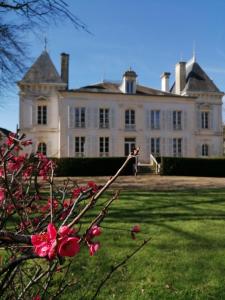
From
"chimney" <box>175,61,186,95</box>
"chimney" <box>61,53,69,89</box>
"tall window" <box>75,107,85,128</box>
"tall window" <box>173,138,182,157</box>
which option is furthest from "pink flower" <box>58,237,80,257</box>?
"chimney" <box>175,61,186,95</box>

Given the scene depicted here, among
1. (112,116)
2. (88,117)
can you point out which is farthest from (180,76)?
(88,117)

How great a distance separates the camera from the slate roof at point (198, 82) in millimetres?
32112

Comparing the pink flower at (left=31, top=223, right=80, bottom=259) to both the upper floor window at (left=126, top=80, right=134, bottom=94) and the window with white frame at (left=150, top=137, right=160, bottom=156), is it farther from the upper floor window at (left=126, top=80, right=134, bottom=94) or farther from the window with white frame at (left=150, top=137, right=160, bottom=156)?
the upper floor window at (left=126, top=80, right=134, bottom=94)

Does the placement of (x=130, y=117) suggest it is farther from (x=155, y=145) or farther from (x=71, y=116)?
(x=71, y=116)

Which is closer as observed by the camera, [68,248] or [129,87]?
[68,248]

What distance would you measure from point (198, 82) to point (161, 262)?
1196 inches

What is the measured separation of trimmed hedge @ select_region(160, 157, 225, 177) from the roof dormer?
9291 millimetres

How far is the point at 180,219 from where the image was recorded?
6547 millimetres

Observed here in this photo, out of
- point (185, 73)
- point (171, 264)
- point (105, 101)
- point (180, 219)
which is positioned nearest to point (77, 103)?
point (105, 101)

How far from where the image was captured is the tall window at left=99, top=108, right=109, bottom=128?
97.2 feet

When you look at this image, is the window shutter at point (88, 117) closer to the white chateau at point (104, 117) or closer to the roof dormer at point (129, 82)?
the white chateau at point (104, 117)

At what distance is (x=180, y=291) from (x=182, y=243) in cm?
146

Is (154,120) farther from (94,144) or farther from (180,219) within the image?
(180,219)

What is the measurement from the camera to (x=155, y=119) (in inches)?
1201
